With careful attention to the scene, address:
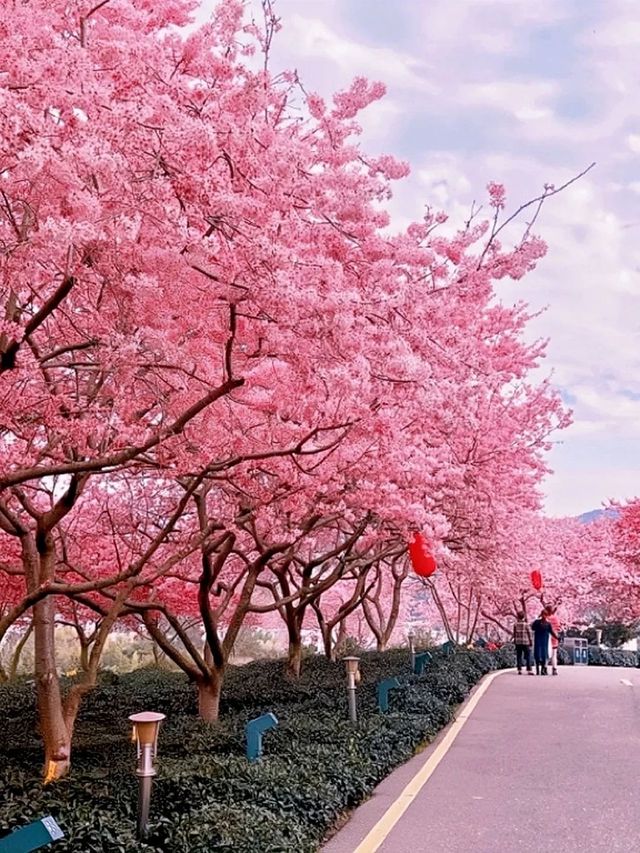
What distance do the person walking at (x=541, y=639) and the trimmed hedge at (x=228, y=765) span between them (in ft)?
13.1

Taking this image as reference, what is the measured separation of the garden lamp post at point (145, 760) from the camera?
5711 mm

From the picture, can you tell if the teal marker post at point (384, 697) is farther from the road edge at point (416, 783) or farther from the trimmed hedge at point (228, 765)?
the road edge at point (416, 783)

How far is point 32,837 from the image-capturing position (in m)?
4.14

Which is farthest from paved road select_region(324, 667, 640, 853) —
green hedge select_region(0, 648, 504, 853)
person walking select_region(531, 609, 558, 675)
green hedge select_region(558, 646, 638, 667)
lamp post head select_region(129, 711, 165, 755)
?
green hedge select_region(558, 646, 638, 667)

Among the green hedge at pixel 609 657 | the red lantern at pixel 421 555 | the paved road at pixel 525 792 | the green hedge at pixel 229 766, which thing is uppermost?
the red lantern at pixel 421 555

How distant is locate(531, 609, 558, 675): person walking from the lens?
22.6 m

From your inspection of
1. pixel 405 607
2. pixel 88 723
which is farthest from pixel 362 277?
pixel 405 607

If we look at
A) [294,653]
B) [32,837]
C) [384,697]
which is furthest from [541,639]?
[32,837]

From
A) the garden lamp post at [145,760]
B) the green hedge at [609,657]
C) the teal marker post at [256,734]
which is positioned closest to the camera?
the garden lamp post at [145,760]

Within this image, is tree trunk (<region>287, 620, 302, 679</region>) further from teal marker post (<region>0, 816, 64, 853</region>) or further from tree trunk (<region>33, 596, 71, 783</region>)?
teal marker post (<region>0, 816, 64, 853</region>)

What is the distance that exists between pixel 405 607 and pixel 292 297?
5107 cm

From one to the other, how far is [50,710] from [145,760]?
448 centimetres

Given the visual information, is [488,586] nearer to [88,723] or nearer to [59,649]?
[88,723]

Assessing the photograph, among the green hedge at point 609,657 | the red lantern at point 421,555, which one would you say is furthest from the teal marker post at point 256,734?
the green hedge at point 609,657
